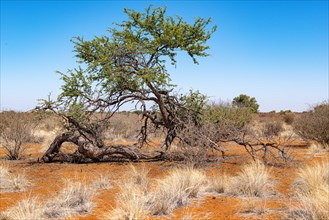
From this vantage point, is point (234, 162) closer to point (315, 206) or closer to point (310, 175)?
point (310, 175)

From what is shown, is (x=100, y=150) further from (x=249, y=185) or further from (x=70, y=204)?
(x=249, y=185)

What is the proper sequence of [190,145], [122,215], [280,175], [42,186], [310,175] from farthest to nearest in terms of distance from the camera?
[190,145], [280,175], [42,186], [310,175], [122,215]

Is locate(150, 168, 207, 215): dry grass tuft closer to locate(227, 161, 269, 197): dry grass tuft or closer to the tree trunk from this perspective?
locate(227, 161, 269, 197): dry grass tuft

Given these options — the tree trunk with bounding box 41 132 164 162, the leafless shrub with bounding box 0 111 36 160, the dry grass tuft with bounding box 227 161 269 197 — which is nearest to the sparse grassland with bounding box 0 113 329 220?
the dry grass tuft with bounding box 227 161 269 197

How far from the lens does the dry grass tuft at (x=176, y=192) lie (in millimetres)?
7208

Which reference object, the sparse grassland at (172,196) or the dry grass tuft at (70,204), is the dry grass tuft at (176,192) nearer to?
the sparse grassland at (172,196)

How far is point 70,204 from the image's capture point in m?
7.59

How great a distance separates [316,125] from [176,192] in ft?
44.4

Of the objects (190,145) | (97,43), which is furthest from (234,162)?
(97,43)

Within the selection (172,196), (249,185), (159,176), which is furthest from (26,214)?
(159,176)

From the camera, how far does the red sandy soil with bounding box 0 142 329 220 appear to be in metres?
7.19

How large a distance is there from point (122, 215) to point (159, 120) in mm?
10624

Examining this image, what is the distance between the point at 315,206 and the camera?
6148 mm

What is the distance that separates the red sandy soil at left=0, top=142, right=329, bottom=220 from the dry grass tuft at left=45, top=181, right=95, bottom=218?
23 cm
